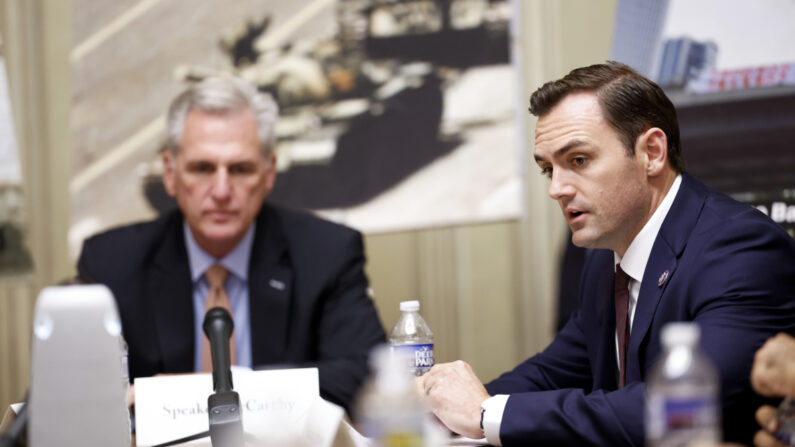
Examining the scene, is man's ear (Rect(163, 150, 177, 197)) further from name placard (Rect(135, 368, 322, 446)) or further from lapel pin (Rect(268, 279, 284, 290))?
name placard (Rect(135, 368, 322, 446))

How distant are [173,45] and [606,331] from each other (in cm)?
250

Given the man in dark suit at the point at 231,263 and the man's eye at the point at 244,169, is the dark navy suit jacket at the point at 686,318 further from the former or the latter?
the man's eye at the point at 244,169

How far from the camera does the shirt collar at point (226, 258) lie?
2736 mm

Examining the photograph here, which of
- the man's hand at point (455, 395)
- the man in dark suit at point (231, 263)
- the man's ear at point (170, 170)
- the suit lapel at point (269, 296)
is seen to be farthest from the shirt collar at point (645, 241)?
the man's ear at point (170, 170)

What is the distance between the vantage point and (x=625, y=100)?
1813 millimetres

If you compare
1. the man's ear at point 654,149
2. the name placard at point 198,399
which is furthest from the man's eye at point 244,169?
the man's ear at point 654,149

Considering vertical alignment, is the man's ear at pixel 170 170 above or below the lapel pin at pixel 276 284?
above

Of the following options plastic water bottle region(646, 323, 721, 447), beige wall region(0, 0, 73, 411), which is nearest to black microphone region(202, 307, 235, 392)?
plastic water bottle region(646, 323, 721, 447)

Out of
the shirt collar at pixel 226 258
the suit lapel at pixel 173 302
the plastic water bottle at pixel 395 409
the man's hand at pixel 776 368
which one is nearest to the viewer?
the plastic water bottle at pixel 395 409

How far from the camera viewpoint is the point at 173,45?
368cm

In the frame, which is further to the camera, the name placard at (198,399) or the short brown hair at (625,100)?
the short brown hair at (625,100)

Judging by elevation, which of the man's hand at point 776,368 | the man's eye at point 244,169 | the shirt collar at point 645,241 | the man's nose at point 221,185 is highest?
the man's eye at point 244,169

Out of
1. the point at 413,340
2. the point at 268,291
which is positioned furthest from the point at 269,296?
the point at 413,340

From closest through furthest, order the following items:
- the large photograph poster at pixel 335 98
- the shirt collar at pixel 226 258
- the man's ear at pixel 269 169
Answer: the shirt collar at pixel 226 258, the man's ear at pixel 269 169, the large photograph poster at pixel 335 98
